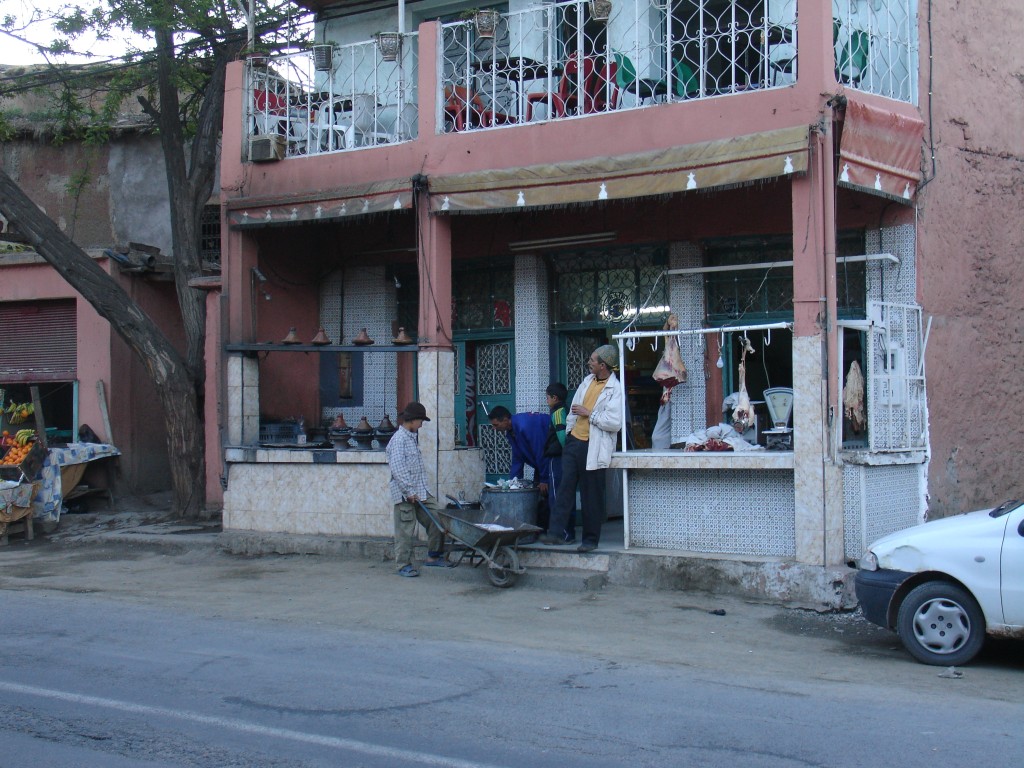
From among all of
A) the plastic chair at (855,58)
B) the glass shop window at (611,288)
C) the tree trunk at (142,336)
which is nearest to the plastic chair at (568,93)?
Answer: the glass shop window at (611,288)

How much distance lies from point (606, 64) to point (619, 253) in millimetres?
2412

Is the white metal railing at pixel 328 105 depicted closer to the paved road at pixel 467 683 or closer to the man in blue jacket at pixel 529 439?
the man in blue jacket at pixel 529 439

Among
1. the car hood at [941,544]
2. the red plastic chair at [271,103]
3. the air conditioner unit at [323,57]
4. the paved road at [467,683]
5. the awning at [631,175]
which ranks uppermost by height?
the air conditioner unit at [323,57]

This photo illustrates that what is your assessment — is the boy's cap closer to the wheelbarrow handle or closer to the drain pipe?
the wheelbarrow handle

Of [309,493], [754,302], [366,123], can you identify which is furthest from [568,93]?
[309,493]

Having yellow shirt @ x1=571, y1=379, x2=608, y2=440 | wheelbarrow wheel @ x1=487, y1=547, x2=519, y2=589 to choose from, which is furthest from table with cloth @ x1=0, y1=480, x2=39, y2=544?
yellow shirt @ x1=571, y1=379, x2=608, y2=440

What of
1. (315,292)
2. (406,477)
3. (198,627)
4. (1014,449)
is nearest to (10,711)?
Answer: (198,627)

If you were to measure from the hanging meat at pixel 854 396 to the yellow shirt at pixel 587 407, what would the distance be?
229 centimetres

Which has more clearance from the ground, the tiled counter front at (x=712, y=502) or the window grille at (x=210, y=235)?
the window grille at (x=210, y=235)

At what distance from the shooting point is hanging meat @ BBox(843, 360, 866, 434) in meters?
10.1

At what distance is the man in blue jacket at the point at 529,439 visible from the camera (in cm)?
1105

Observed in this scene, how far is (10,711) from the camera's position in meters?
6.03

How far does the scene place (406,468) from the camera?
10.7 meters

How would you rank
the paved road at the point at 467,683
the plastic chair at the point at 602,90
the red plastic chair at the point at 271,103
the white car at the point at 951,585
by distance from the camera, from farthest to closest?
the red plastic chair at the point at 271,103 → the plastic chair at the point at 602,90 → the white car at the point at 951,585 → the paved road at the point at 467,683
